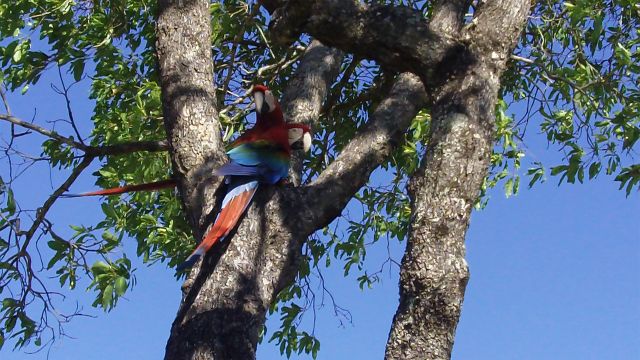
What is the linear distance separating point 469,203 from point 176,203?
111 inches

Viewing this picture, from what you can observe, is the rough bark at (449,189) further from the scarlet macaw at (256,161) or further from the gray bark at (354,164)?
the scarlet macaw at (256,161)

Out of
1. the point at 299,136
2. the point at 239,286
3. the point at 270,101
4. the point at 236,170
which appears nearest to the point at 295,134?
the point at 299,136

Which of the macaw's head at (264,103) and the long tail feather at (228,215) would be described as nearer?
the long tail feather at (228,215)

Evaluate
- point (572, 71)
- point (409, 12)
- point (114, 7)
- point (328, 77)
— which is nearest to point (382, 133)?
point (328, 77)

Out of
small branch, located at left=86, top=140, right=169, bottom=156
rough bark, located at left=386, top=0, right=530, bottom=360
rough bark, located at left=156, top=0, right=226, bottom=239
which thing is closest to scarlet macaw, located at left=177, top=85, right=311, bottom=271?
rough bark, located at left=156, top=0, right=226, bottom=239

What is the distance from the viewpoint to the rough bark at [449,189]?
102 inches

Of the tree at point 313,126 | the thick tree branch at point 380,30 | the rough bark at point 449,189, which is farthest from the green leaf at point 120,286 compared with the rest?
the rough bark at point 449,189

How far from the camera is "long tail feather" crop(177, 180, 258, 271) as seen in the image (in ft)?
10.2

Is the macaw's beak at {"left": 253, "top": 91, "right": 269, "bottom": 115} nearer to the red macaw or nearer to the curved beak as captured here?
Answer: the red macaw

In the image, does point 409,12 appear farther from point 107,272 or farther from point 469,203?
point 107,272

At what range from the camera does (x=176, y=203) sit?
5215 millimetres

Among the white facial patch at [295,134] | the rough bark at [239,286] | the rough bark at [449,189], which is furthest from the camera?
the white facial patch at [295,134]

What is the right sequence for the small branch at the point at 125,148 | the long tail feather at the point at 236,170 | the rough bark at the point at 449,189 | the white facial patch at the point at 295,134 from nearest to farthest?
the rough bark at the point at 449,189, the long tail feather at the point at 236,170, the white facial patch at the point at 295,134, the small branch at the point at 125,148

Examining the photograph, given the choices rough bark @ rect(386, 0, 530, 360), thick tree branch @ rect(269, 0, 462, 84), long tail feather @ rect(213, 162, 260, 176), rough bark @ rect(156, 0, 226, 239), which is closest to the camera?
rough bark @ rect(386, 0, 530, 360)
